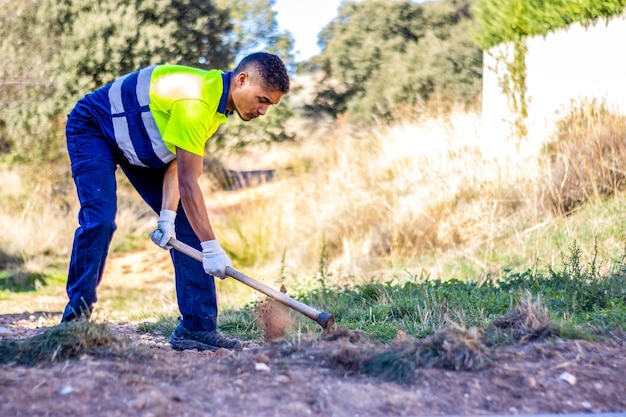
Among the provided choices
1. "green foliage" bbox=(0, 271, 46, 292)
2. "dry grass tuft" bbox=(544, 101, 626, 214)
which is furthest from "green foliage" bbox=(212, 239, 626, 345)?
"green foliage" bbox=(0, 271, 46, 292)

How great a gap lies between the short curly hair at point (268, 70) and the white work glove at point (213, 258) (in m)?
0.94

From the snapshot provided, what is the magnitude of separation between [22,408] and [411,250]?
6383 mm

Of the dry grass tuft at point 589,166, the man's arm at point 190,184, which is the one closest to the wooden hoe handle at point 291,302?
the man's arm at point 190,184

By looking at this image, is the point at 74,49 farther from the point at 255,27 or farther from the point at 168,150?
the point at 168,150

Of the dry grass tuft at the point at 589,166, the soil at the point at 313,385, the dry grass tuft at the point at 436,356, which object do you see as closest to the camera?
the soil at the point at 313,385

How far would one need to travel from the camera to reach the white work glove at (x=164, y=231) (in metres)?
4.36

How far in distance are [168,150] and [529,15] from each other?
8521 mm

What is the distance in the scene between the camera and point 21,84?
11633mm

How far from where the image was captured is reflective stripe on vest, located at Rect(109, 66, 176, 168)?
14.0 ft

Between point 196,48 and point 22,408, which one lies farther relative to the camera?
point 196,48

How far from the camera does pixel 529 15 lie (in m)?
11.3

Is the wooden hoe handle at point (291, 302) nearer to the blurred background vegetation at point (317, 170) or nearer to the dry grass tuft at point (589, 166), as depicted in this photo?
the blurred background vegetation at point (317, 170)

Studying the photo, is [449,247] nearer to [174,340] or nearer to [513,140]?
[513,140]

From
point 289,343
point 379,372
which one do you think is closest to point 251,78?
point 289,343
